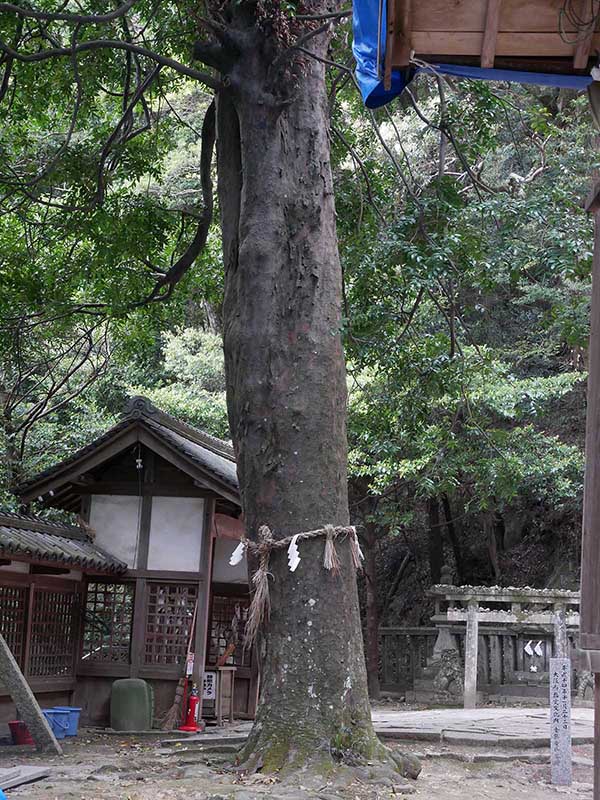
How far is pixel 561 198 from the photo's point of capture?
28.4 ft

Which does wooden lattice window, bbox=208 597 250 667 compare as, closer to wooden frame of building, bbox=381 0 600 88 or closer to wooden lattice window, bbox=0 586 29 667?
wooden lattice window, bbox=0 586 29 667

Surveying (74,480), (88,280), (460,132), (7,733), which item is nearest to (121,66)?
(88,280)

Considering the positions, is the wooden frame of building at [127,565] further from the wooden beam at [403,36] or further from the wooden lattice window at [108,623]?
the wooden beam at [403,36]

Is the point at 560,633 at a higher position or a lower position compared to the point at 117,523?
lower

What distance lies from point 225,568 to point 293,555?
26.2ft

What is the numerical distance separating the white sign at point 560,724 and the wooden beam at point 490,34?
586cm

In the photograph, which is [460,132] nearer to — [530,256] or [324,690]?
[530,256]

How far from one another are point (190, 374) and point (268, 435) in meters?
12.9

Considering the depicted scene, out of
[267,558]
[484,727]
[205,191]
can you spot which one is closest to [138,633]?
[484,727]

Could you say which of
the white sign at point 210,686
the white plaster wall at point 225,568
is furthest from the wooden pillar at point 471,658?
the white sign at point 210,686

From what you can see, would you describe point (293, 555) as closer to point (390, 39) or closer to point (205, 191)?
point (390, 39)

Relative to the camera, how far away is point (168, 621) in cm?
1253

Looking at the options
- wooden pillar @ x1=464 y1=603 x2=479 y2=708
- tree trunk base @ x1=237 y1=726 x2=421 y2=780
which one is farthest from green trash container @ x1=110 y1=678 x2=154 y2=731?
wooden pillar @ x1=464 y1=603 x2=479 y2=708

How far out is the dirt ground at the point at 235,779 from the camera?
19.6 feet
